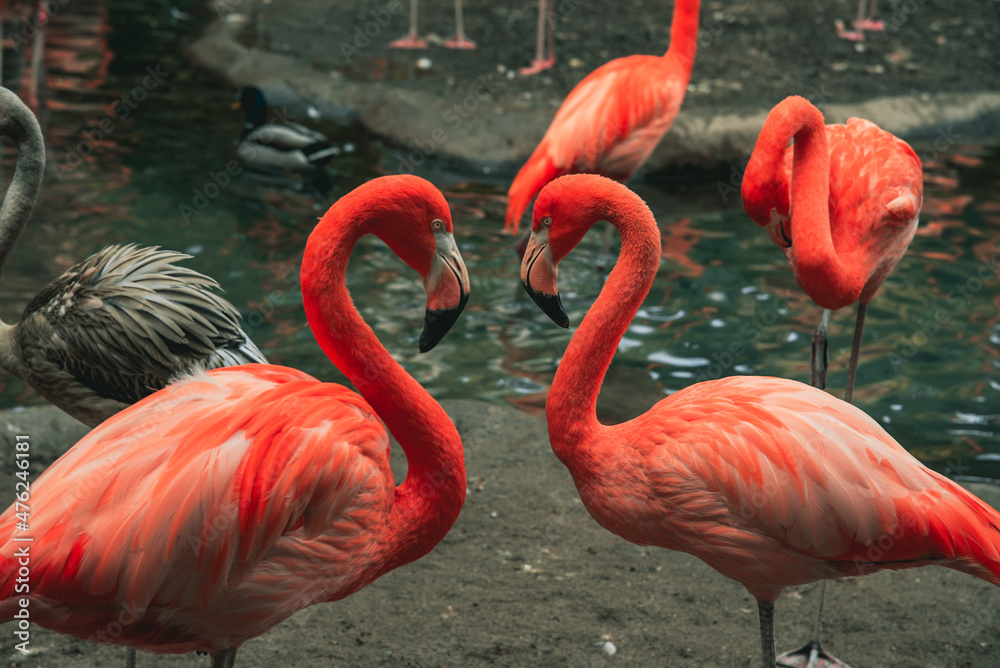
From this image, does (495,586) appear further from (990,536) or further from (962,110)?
(962,110)

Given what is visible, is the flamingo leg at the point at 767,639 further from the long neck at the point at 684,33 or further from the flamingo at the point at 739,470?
the long neck at the point at 684,33

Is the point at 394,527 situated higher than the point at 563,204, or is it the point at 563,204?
the point at 563,204

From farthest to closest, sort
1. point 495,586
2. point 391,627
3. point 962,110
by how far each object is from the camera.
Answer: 1. point 962,110
2. point 495,586
3. point 391,627

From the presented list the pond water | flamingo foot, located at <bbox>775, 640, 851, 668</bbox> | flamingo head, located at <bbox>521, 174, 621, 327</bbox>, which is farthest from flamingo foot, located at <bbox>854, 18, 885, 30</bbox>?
flamingo head, located at <bbox>521, 174, 621, 327</bbox>

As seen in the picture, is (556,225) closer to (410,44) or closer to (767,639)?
(767,639)

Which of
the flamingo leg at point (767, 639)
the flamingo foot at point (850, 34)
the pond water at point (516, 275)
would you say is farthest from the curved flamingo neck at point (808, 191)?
the flamingo foot at point (850, 34)

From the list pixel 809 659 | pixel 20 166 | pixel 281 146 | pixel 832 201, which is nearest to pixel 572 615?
pixel 809 659

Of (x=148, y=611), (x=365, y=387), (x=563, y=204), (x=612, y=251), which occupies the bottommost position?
(x=612, y=251)

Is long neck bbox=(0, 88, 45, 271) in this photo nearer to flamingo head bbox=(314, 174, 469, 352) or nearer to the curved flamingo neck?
flamingo head bbox=(314, 174, 469, 352)

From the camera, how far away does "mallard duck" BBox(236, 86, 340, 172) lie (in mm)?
7582

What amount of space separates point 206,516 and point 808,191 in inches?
99.2

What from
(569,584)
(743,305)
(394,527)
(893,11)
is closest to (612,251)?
(743,305)

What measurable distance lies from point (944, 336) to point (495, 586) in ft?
11.1

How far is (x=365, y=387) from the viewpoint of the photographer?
8.54 feet
